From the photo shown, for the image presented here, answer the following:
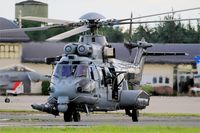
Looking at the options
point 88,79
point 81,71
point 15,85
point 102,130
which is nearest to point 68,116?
point 88,79

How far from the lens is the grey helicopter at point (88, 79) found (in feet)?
113

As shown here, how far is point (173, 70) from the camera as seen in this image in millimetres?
94000

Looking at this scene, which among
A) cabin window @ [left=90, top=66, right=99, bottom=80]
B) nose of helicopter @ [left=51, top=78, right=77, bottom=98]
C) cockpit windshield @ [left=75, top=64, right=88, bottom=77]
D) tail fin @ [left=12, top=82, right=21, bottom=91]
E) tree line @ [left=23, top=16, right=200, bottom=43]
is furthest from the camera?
tree line @ [left=23, top=16, right=200, bottom=43]

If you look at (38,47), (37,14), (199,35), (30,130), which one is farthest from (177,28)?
(30,130)

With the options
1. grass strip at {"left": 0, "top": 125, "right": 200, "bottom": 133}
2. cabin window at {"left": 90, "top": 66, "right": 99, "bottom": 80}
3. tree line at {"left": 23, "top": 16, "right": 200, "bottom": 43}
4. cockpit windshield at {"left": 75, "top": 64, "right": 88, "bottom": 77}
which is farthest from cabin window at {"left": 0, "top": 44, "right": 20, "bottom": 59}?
grass strip at {"left": 0, "top": 125, "right": 200, "bottom": 133}

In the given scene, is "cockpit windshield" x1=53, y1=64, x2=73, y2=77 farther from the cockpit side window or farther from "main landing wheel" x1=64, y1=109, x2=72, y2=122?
"main landing wheel" x1=64, y1=109, x2=72, y2=122

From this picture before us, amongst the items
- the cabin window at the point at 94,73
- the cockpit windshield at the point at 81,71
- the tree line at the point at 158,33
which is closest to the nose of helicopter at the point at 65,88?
the cockpit windshield at the point at 81,71

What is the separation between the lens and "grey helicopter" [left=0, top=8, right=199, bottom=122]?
113 feet

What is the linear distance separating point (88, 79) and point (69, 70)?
2.82ft

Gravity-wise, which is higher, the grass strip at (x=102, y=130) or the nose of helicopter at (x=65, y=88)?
the nose of helicopter at (x=65, y=88)

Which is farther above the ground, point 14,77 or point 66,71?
point 66,71

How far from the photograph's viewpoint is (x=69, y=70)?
34.9 meters

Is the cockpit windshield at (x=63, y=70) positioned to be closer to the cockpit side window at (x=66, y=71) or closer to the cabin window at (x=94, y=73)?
the cockpit side window at (x=66, y=71)

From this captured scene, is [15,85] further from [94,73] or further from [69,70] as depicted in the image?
[69,70]
